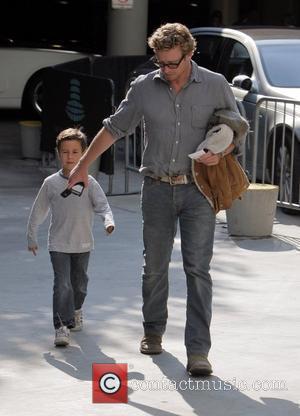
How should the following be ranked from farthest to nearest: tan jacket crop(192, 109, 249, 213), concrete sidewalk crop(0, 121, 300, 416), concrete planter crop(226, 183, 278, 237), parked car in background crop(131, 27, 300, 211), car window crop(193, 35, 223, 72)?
car window crop(193, 35, 223, 72), parked car in background crop(131, 27, 300, 211), concrete planter crop(226, 183, 278, 237), tan jacket crop(192, 109, 249, 213), concrete sidewalk crop(0, 121, 300, 416)

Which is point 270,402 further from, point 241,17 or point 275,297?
point 241,17

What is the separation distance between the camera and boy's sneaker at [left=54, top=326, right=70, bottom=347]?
727 cm

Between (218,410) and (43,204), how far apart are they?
1.96m

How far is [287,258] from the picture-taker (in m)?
9.89

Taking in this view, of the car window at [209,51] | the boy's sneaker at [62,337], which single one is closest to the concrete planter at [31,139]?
the car window at [209,51]

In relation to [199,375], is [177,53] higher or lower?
higher

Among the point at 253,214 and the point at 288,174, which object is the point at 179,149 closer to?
the point at 253,214

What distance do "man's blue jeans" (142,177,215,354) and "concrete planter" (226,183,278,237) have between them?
3.65 m

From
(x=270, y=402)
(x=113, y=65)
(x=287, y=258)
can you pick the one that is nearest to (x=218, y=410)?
(x=270, y=402)

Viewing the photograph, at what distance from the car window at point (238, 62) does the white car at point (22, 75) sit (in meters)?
5.74

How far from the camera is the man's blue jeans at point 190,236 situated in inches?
268

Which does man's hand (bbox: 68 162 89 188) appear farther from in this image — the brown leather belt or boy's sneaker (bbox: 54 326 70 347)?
boy's sneaker (bbox: 54 326 70 347)

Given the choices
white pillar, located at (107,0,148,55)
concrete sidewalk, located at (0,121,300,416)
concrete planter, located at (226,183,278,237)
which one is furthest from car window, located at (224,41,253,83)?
white pillar, located at (107,0,148,55)

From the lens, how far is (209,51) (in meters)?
14.1
